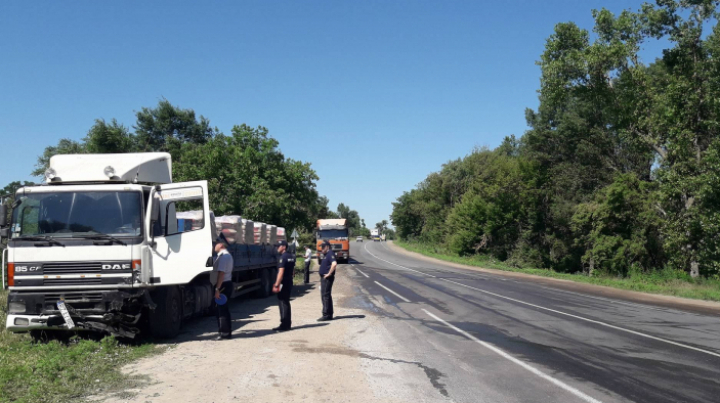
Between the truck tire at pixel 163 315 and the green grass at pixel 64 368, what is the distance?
445 mm

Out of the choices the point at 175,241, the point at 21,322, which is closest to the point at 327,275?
the point at 175,241

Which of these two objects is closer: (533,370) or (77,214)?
(533,370)

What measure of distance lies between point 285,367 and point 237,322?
16.6 feet

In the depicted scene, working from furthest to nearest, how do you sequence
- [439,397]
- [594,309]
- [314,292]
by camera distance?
[314,292] < [594,309] < [439,397]

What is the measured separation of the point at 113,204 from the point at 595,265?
37283mm

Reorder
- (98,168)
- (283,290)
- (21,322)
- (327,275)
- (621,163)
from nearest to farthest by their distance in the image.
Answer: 1. (21,322)
2. (98,168)
3. (283,290)
4. (327,275)
5. (621,163)

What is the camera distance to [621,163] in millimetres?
41969

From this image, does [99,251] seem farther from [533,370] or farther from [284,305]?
[533,370]

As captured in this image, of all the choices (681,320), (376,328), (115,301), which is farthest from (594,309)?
(115,301)

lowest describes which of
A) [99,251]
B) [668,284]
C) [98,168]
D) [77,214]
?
[668,284]

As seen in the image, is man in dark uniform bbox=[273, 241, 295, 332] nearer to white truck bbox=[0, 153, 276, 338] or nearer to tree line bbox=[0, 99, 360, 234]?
white truck bbox=[0, 153, 276, 338]

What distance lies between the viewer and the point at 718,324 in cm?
1288

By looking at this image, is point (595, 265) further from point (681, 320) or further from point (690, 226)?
point (681, 320)

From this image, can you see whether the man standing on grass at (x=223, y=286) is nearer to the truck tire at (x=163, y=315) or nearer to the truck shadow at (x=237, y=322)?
the truck shadow at (x=237, y=322)
